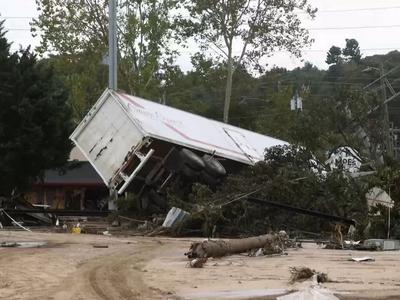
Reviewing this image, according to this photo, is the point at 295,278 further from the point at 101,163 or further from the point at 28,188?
the point at 28,188

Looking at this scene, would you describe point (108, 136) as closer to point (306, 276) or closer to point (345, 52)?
point (306, 276)

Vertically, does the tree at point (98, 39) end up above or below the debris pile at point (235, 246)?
above

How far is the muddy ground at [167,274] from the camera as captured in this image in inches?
348

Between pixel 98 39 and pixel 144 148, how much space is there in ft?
68.8

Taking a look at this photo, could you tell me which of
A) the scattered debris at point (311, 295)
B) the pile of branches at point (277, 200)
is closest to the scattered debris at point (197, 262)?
the scattered debris at point (311, 295)

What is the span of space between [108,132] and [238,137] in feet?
22.2

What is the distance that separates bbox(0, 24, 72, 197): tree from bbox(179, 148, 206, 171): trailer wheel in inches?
341

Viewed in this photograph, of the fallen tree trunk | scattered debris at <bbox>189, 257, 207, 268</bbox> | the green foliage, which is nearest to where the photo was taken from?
scattered debris at <bbox>189, 257, 207, 268</bbox>

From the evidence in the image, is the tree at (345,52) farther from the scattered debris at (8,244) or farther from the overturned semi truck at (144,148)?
the scattered debris at (8,244)

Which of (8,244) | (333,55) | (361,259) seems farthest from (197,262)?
(333,55)

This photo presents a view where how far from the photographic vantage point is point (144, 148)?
20.6 metres

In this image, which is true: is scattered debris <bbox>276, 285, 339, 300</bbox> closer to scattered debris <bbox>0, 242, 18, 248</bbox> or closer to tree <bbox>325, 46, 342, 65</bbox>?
scattered debris <bbox>0, 242, 18, 248</bbox>

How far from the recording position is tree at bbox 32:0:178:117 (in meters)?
38.9

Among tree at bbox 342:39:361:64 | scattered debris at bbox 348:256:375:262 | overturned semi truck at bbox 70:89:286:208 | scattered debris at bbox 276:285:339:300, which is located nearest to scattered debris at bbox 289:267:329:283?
scattered debris at bbox 276:285:339:300
